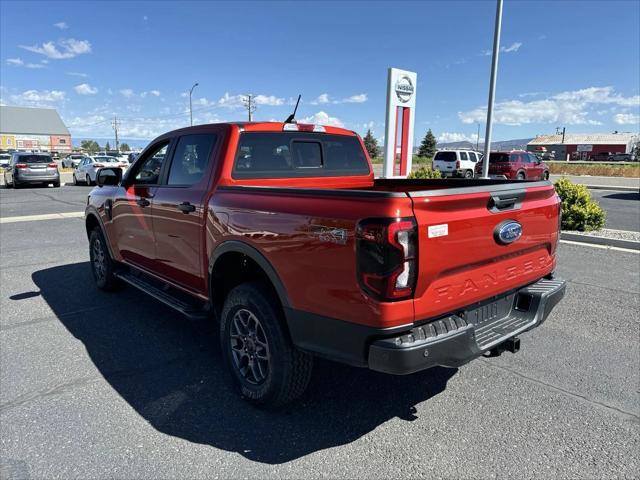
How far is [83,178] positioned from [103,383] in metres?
23.5

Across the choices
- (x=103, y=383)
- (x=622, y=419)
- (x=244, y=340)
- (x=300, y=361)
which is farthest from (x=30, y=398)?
(x=622, y=419)

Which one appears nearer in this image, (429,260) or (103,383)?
(429,260)

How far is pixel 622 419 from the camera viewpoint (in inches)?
114

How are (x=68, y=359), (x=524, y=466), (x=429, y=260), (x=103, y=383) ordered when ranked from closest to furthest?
(x=429, y=260), (x=524, y=466), (x=103, y=383), (x=68, y=359)

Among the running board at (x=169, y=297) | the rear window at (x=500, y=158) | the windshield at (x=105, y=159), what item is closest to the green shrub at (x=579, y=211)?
the running board at (x=169, y=297)

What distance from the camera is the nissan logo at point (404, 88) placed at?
13156 mm

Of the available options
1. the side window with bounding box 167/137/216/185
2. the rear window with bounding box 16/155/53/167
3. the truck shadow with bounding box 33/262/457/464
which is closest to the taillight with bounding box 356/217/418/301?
the truck shadow with bounding box 33/262/457/464

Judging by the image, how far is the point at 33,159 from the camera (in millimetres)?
21797

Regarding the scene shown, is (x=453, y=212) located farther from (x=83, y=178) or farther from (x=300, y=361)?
(x=83, y=178)

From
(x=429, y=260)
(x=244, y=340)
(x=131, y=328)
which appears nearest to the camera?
(x=429, y=260)

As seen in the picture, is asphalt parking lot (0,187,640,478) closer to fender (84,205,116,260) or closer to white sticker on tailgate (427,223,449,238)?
fender (84,205,116,260)

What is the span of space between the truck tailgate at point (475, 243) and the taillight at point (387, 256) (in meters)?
0.07

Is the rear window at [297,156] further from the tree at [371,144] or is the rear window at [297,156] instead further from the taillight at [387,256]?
the tree at [371,144]

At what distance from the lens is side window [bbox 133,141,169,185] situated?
171 inches
